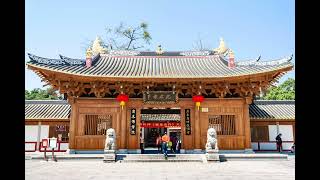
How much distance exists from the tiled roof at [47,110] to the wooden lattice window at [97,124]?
4632 millimetres

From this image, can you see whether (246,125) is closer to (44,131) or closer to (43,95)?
(44,131)

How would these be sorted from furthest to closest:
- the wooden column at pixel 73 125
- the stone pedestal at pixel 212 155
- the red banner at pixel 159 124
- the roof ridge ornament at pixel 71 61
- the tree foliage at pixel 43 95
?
the tree foliage at pixel 43 95
the red banner at pixel 159 124
the roof ridge ornament at pixel 71 61
the wooden column at pixel 73 125
the stone pedestal at pixel 212 155

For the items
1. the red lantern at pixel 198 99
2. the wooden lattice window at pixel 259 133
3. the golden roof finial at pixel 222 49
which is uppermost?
the golden roof finial at pixel 222 49

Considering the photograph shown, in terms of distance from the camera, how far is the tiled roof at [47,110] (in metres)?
22.1

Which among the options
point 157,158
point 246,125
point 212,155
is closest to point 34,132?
point 157,158

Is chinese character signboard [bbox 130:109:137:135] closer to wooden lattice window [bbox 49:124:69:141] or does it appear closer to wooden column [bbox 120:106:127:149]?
wooden column [bbox 120:106:127:149]

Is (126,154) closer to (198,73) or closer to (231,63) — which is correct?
(198,73)

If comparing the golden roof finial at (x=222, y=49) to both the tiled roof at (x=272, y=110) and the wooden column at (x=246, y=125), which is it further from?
the wooden column at (x=246, y=125)

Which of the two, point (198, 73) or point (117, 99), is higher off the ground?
point (198, 73)

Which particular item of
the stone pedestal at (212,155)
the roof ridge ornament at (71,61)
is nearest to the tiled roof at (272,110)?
the stone pedestal at (212,155)

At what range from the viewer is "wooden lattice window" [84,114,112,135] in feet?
59.6
